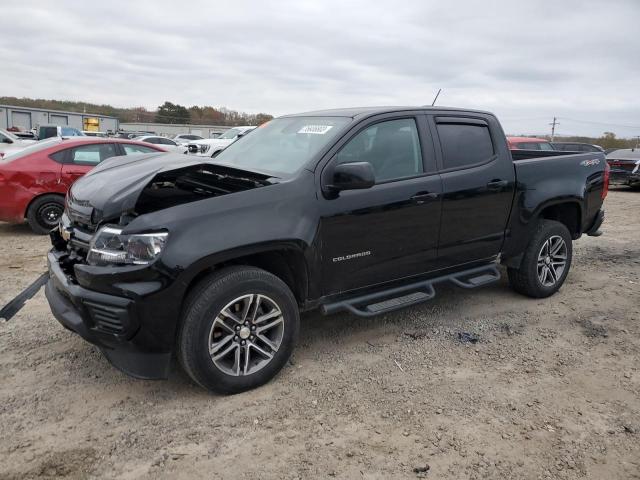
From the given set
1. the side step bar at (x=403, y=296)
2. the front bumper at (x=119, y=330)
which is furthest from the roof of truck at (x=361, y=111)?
the front bumper at (x=119, y=330)

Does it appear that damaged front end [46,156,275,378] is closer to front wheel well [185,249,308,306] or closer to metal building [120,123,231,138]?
front wheel well [185,249,308,306]

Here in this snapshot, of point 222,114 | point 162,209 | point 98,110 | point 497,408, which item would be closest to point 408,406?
point 497,408

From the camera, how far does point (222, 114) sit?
81688 mm

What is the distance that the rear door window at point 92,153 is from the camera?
26.2 feet

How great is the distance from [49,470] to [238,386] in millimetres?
1127

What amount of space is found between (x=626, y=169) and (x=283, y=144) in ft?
48.9

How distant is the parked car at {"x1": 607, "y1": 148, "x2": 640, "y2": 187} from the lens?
15.2 meters

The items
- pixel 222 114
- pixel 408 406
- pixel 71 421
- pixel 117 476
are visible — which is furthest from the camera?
pixel 222 114

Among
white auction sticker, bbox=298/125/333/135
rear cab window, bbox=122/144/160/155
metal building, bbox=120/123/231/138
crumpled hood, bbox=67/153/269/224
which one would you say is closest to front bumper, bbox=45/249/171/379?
crumpled hood, bbox=67/153/269/224

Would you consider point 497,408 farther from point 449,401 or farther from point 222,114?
point 222,114

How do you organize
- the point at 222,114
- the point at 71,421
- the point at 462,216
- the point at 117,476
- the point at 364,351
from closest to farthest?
the point at 117,476
the point at 71,421
the point at 364,351
the point at 462,216
the point at 222,114

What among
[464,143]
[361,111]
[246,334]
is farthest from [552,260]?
[246,334]

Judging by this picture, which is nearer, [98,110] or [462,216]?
[462,216]

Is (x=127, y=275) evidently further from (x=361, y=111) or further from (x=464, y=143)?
(x=464, y=143)
